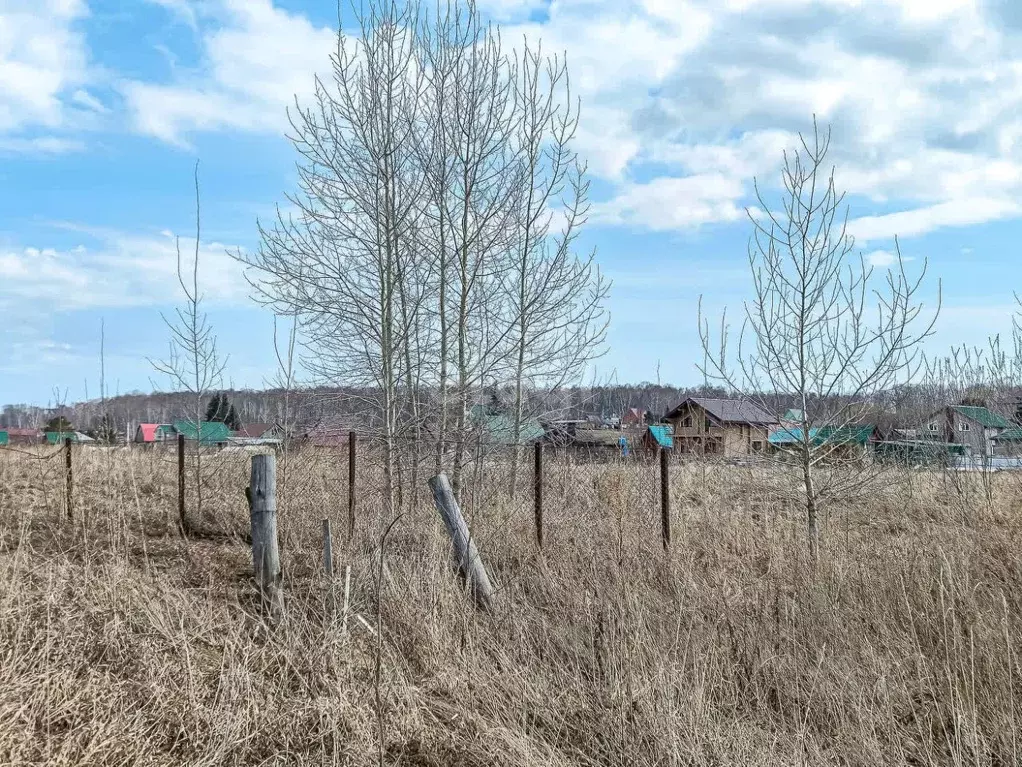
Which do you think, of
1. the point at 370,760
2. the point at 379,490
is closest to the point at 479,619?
the point at 370,760

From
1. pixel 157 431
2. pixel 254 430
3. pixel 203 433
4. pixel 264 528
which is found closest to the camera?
pixel 264 528

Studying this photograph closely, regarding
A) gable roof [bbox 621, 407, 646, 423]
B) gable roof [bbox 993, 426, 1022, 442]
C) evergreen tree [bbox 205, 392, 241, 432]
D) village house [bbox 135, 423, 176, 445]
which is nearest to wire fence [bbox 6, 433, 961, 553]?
village house [bbox 135, 423, 176, 445]

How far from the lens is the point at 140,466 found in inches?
449

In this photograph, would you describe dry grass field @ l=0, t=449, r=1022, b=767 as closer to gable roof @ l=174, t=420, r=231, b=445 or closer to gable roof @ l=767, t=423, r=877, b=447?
gable roof @ l=767, t=423, r=877, b=447

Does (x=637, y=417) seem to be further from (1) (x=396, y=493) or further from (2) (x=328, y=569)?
(2) (x=328, y=569)

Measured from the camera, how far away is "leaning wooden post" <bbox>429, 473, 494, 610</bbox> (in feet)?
18.0

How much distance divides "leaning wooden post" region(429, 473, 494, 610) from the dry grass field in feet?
0.50

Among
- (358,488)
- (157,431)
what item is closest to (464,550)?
(358,488)

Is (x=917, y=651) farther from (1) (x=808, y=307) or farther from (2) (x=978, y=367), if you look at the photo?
(2) (x=978, y=367)

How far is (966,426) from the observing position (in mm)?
13922

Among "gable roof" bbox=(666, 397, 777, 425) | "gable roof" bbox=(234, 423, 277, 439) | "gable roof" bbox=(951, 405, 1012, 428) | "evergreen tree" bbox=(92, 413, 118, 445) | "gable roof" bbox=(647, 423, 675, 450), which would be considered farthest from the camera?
"gable roof" bbox=(234, 423, 277, 439)

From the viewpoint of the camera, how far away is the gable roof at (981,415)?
13256 mm

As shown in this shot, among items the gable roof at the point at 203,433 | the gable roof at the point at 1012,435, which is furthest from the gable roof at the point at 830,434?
the gable roof at the point at 203,433

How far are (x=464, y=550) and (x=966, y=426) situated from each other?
1159 cm
